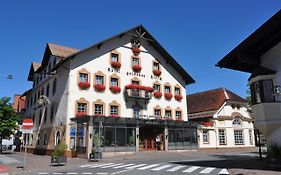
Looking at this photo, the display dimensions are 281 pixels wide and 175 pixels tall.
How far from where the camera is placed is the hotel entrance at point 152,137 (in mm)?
32906

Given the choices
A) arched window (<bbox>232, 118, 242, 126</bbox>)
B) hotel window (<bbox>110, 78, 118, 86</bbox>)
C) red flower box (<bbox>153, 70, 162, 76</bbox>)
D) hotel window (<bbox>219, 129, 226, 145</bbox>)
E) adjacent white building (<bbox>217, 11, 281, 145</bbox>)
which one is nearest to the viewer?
adjacent white building (<bbox>217, 11, 281, 145</bbox>)

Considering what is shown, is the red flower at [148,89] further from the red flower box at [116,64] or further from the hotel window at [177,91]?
the hotel window at [177,91]

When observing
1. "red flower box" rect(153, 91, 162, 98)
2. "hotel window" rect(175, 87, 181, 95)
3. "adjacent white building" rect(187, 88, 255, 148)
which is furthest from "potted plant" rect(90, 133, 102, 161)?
"adjacent white building" rect(187, 88, 255, 148)

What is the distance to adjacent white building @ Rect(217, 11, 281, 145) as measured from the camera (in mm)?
15461

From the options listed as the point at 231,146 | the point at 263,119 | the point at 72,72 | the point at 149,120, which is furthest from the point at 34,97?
the point at 263,119

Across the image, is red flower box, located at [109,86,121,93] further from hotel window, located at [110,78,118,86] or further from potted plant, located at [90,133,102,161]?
potted plant, located at [90,133,102,161]

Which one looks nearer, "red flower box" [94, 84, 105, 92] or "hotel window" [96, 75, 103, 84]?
"red flower box" [94, 84, 105, 92]

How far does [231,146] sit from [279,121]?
81.1 feet

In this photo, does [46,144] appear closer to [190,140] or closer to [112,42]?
[112,42]

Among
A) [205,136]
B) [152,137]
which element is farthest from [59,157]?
[205,136]

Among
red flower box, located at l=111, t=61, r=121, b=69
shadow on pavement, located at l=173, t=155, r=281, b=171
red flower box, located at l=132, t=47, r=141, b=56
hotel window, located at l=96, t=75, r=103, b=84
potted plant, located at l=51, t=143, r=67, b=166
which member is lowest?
shadow on pavement, located at l=173, t=155, r=281, b=171

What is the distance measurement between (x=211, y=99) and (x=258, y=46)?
24.9 metres

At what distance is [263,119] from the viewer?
15719 millimetres

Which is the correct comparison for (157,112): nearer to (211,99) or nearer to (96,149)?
(211,99)
